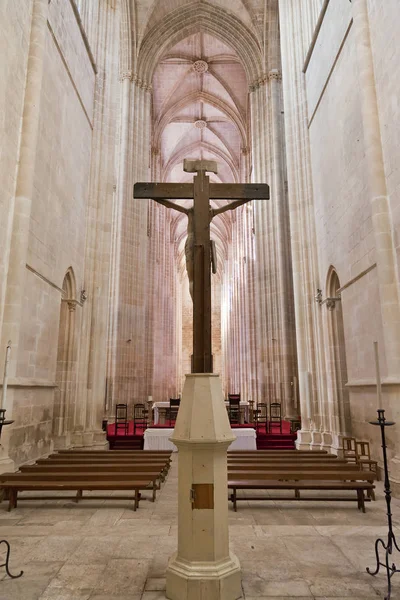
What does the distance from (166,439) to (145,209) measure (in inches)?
485

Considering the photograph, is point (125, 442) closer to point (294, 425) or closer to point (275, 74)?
point (294, 425)

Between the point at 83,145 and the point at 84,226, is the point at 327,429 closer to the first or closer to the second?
the point at 84,226

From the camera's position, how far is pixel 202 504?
115 inches

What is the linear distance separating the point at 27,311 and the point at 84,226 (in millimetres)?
4247

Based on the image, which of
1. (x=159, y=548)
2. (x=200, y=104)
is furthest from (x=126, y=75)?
(x=159, y=548)

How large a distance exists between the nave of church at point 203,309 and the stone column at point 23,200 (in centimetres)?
3

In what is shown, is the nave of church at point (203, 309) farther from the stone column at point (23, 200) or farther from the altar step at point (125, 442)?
the altar step at point (125, 442)

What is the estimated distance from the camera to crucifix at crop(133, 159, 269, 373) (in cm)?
335

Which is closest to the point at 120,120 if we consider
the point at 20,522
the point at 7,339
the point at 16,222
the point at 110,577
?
the point at 16,222

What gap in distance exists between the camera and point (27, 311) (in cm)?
756

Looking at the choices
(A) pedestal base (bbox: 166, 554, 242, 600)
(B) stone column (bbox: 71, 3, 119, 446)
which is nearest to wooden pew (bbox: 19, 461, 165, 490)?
(A) pedestal base (bbox: 166, 554, 242, 600)

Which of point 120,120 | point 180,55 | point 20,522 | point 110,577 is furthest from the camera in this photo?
point 180,55

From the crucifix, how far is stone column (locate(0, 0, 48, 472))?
3.75 m

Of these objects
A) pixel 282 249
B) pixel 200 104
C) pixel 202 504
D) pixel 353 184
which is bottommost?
pixel 202 504
